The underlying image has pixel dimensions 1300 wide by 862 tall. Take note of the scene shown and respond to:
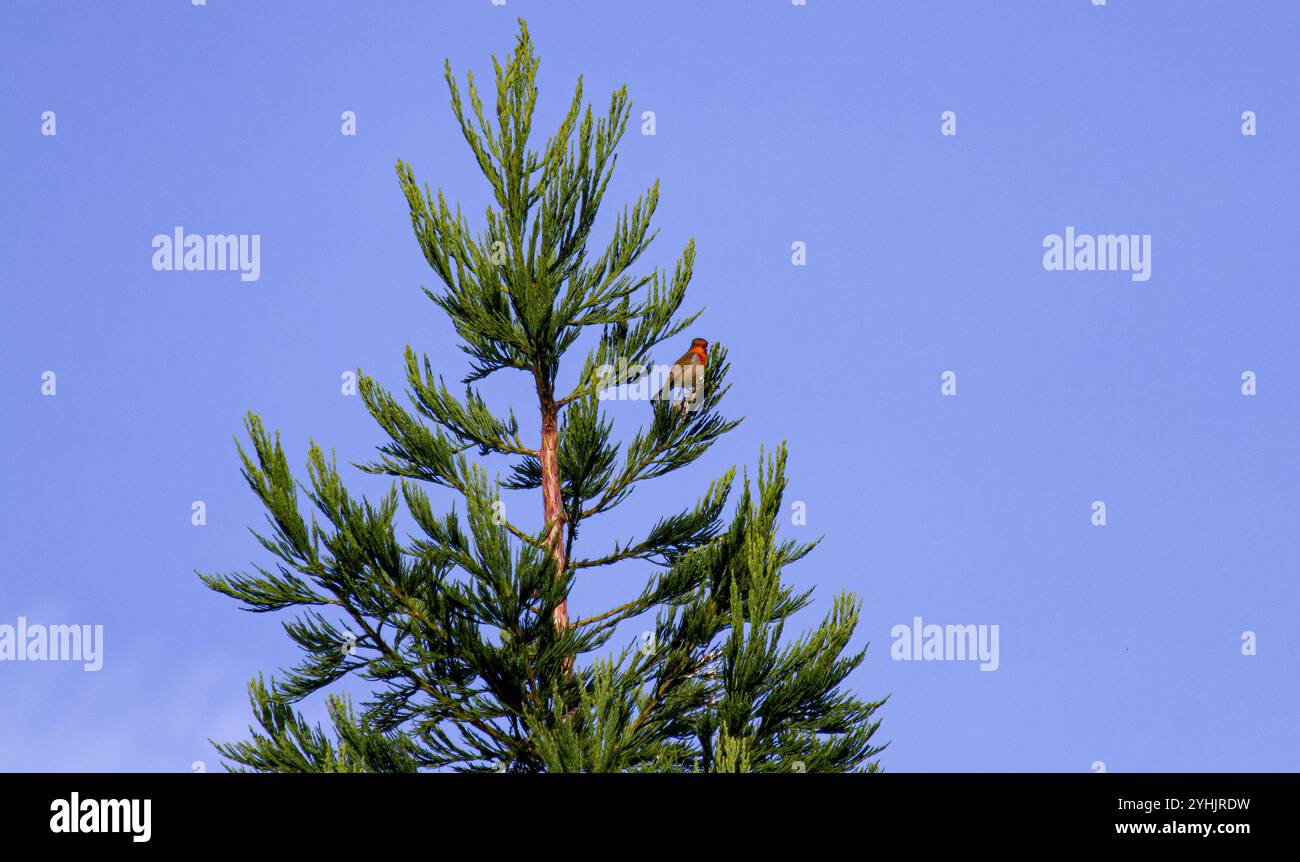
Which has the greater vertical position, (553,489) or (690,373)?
(690,373)

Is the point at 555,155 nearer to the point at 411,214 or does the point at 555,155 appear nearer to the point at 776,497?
the point at 411,214

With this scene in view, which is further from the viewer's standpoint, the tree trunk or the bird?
the bird

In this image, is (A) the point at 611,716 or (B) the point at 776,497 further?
(B) the point at 776,497

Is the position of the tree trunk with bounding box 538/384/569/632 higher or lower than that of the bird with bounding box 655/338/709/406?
lower

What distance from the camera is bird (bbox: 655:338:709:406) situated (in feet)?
32.7

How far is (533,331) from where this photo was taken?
9.80 metres

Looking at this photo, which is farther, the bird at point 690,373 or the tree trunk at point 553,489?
the bird at point 690,373

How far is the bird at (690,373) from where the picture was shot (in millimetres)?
9977

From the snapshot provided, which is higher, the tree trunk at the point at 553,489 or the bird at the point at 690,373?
the bird at the point at 690,373

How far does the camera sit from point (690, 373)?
9.99m
